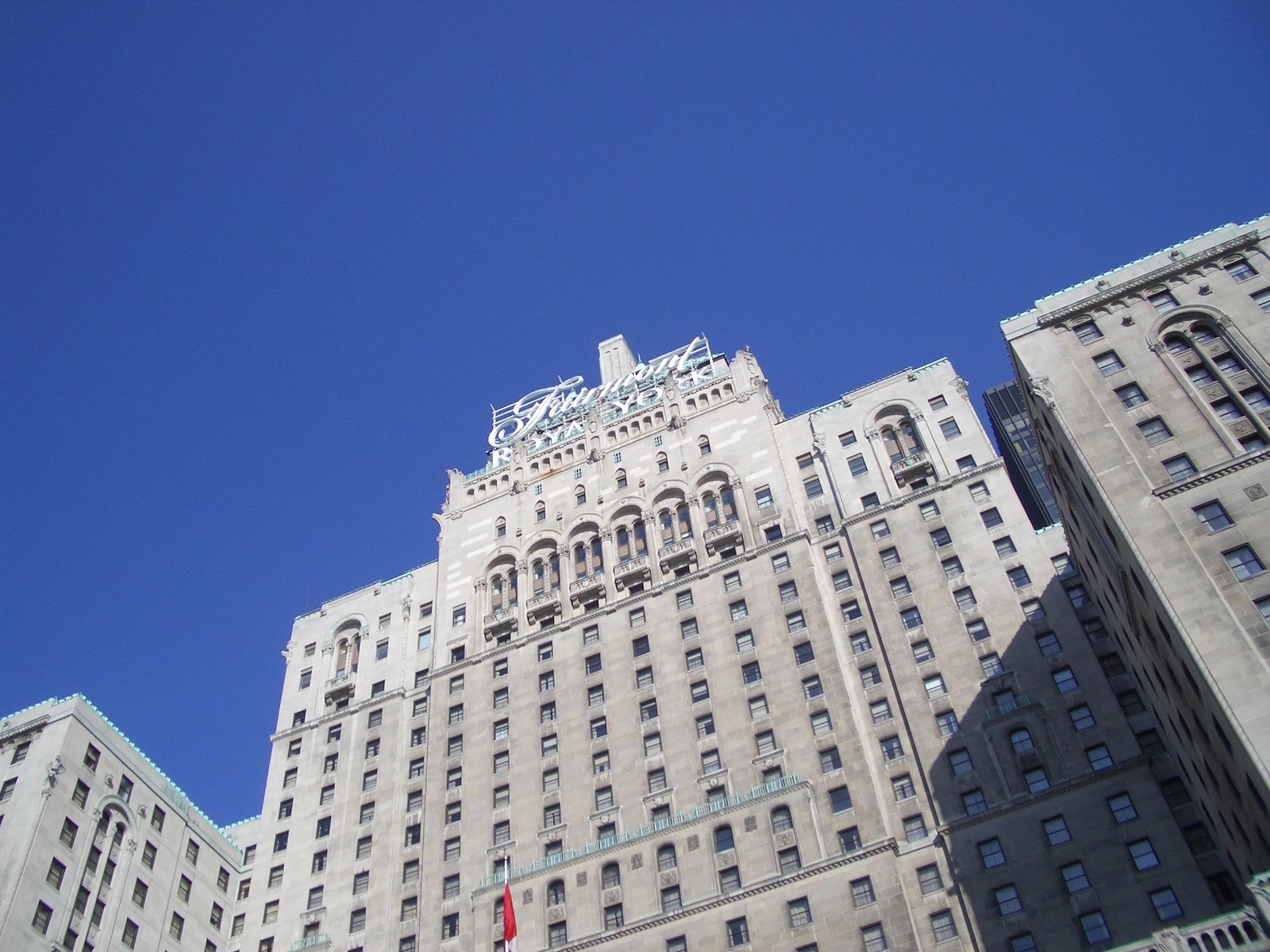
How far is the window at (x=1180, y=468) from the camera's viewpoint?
2522 inches

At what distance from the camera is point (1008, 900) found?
69625 mm

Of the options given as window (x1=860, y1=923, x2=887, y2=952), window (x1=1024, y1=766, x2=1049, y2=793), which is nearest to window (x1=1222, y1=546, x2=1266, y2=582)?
window (x1=1024, y1=766, x2=1049, y2=793)

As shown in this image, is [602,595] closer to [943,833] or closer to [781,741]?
[781,741]

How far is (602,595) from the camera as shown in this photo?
98188 millimetres

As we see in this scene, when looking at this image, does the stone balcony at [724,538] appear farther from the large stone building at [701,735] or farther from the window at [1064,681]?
the window at [1064,681]

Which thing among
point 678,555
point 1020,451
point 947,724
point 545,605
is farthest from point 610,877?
point 1020,451

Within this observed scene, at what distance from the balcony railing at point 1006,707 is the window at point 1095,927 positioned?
1379cm

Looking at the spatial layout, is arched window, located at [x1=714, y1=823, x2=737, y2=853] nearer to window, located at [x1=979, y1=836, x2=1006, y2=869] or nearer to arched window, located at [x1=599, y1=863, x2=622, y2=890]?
arched window, located at [x1=599, y1=863, x2=622, y2=890]

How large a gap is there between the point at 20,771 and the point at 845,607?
200 ft

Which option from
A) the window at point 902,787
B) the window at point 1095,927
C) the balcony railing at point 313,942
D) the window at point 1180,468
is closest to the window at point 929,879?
the window at point 902,787

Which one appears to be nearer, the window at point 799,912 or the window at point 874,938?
the window at point 874,938

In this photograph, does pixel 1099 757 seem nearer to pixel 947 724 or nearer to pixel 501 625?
pixel 947 724

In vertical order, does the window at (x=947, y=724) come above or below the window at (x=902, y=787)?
above

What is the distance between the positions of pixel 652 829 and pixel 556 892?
756 centimetres
